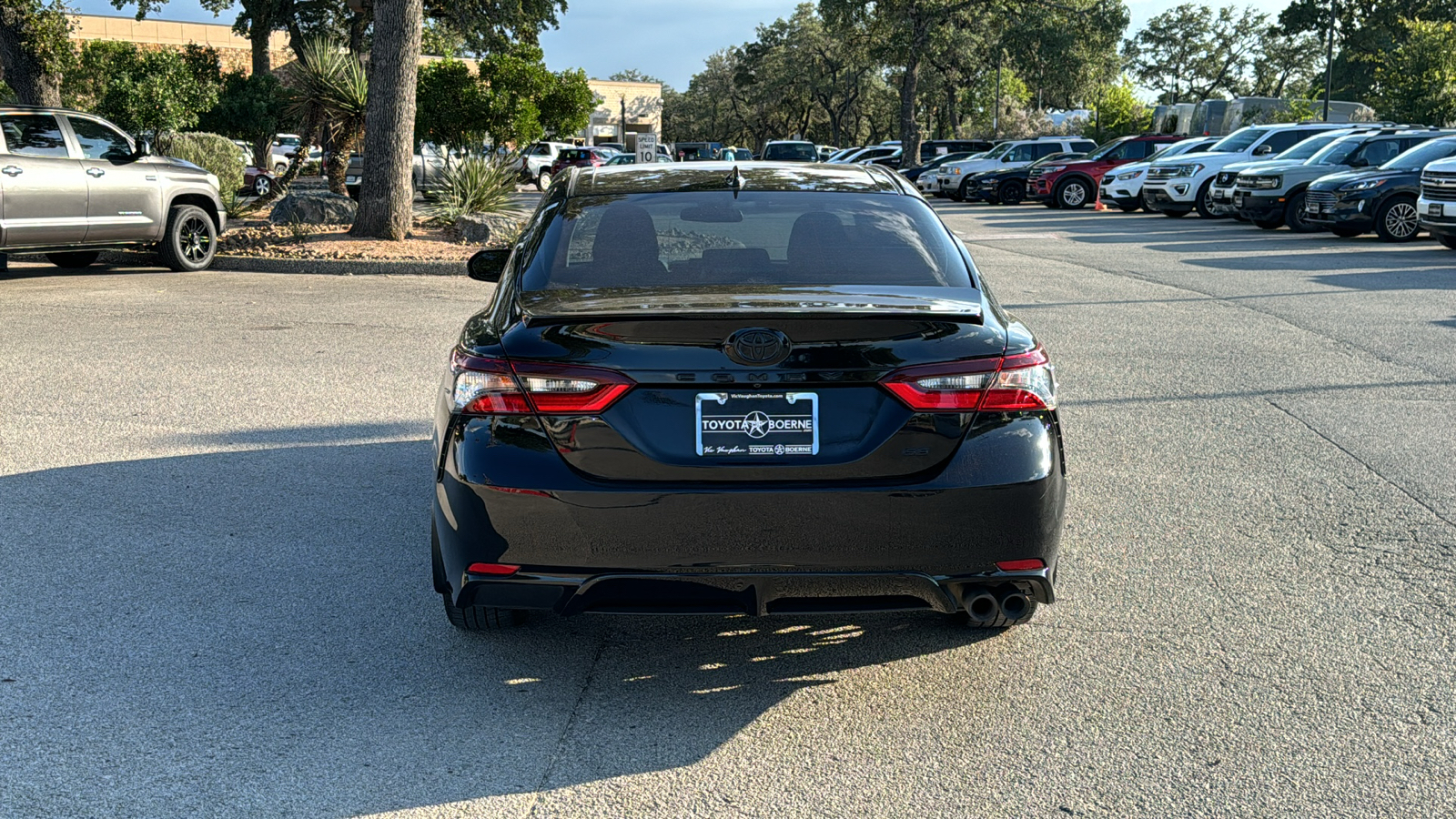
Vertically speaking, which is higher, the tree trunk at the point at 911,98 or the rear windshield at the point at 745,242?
the tree trunk at the point at 911,98

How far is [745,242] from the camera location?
4641mm

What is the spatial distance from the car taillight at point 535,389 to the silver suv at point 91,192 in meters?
11.9

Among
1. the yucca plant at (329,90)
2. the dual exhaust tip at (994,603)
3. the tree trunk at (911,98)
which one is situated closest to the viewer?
the dual exhaust tip at (994,603)

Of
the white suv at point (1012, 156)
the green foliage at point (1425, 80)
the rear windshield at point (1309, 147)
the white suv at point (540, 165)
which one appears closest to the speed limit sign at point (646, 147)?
the white suv at point (1012, 156)

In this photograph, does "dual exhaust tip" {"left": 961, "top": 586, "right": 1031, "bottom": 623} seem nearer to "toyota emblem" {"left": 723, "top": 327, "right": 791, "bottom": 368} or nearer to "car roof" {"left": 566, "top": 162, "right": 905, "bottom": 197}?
"toyota emblem" {"left": 723, "top": 327, "right": 791, "bottom": 368}

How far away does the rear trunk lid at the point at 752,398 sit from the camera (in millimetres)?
3594

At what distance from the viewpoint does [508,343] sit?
374 cm

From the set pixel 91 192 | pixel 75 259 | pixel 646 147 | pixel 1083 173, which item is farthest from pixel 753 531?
pixel 1083 173

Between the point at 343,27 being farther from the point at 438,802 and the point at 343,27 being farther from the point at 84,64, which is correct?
the point at 438,802

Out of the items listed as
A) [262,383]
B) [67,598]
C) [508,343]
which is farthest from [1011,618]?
[262,383]

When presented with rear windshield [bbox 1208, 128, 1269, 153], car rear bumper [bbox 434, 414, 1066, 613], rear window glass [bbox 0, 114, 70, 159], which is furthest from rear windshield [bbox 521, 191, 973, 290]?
rear windshield [bbox 1208, 128, 1269, 153]

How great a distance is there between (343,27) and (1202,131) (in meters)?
31.6

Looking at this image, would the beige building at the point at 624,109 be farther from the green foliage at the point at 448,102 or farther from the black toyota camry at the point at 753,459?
the black toyota camry at the point at 753,459

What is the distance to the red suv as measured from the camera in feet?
110
